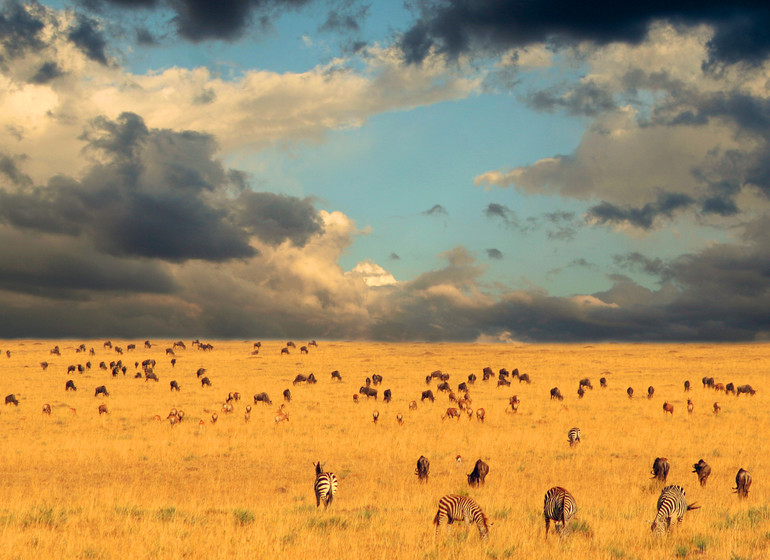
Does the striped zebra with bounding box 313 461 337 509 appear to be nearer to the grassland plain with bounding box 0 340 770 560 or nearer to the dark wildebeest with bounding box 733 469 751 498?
the grassland plain with bounding box 0 340 770 560

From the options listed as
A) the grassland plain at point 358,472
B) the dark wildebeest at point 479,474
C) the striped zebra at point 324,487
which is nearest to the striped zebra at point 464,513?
the grassland plain at point 358,472

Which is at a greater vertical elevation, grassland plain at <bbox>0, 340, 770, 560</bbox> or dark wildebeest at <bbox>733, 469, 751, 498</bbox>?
dark wildebeest at <bbox>733, 469, 751, 498</bbox>

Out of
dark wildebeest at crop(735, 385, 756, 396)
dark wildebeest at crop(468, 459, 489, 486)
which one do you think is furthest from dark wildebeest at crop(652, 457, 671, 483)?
dark wildebeest at crop(735, 385, 756, 396)

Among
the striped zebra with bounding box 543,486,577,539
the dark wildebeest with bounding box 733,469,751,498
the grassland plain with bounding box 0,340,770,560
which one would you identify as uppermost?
the striped zebra with bounding box 543,486,577,539

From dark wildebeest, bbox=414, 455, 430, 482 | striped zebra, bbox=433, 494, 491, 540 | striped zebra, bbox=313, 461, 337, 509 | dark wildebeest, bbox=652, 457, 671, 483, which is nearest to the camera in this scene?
striped zebra, bbox=433, 494, 491, 540

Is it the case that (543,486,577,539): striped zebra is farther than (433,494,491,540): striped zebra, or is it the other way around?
(433,494,491,540): striped zebra

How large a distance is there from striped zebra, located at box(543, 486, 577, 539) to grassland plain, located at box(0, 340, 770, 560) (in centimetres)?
41

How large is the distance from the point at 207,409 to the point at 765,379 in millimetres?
47876

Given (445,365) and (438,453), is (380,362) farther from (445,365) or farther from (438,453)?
(438,453)

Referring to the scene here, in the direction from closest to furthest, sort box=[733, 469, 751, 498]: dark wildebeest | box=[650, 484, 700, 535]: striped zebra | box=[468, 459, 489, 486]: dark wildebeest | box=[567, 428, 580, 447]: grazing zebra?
box=[650, 484, 700, 535]: striped zebra, box=[733, 469, 751, 498]: dark wildebeest, box=[468, 459, 489, 486]: dark wildebeest, box=[567, 428, 580, 447]: grazing zebra

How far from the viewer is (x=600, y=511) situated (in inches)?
603

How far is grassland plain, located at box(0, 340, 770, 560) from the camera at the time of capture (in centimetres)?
1242

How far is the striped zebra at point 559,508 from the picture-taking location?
41.8 ft

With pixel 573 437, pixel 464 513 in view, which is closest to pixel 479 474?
pixel 464 513
